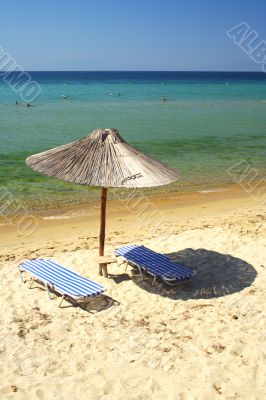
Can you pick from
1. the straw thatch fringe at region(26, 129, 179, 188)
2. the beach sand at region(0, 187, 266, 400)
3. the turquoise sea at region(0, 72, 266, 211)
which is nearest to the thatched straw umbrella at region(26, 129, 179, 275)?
the straw thatch fringe at region(26, 129, 179, 188)

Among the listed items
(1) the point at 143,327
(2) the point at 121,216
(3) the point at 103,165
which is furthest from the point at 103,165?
(2) the point at 121,216

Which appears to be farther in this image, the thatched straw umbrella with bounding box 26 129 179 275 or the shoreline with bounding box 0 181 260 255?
the shoreline with bounding box 0 181 260 255

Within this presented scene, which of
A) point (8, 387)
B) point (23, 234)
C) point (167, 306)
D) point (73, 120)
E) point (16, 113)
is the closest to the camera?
point (8, 387)

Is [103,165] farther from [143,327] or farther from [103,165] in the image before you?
[143,327]

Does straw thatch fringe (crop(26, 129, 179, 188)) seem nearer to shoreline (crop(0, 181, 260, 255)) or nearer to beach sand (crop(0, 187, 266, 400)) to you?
beach sand (crop(0, 187, 266, 400))

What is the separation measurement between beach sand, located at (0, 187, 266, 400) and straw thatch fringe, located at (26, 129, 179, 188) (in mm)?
1917

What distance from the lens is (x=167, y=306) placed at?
7.11 meters

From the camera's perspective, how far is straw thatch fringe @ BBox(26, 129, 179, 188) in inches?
277

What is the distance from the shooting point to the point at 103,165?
7.21 m

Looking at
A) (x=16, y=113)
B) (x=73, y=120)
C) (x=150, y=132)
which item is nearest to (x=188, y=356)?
(x=150, y=132)

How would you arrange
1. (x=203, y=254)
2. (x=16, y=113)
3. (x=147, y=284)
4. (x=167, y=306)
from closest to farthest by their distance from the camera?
(x=167, y=306), (x=147, y=284), (x=203, y=254), (x=16, y=113)

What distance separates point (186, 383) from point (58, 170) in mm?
3762

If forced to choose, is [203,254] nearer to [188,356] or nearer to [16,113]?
[188,356]

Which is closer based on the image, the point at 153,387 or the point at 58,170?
the point at 153,387
